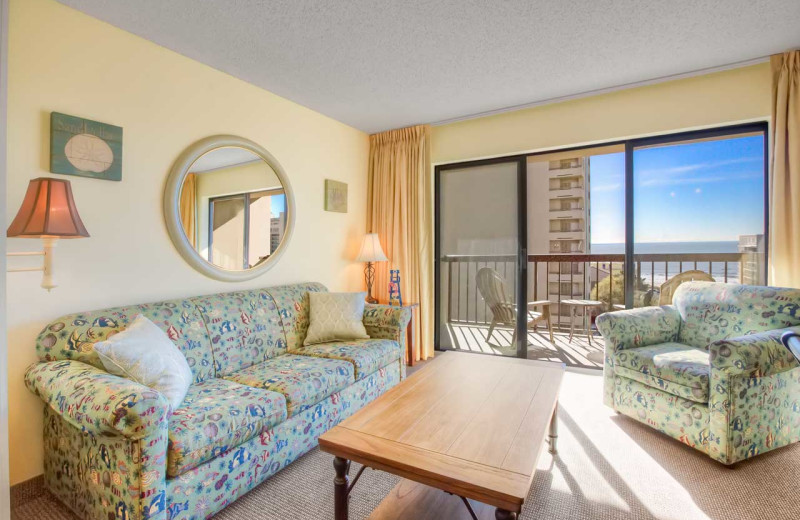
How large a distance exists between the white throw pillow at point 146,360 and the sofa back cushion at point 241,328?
445 mm

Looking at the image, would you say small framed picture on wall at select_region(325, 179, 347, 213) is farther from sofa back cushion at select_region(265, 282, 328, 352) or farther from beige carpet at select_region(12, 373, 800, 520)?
beige carpet at select_region(12, 373, 800, 520)

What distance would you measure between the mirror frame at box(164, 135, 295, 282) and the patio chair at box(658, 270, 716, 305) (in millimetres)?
3427

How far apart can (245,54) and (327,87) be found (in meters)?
0.69

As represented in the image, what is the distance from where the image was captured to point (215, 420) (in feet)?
5.21

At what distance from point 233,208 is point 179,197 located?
42 cm

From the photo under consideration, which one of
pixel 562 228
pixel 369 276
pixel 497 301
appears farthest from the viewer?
pixel 562 228

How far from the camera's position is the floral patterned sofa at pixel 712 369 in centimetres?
190

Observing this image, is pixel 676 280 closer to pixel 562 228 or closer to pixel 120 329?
pixel 562 228

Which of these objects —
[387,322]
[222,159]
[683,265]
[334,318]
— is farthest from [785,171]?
[222,159]

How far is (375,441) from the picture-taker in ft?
4.50

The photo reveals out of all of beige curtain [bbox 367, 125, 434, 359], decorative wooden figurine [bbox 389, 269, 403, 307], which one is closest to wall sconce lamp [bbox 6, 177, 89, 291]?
decorative wooden figurine [bbox 389, 269, 403, 307]

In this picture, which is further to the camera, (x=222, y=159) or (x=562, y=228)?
(x=562, y=228)

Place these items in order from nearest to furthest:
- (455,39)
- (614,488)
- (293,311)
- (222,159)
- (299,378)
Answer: (614,488), (299,378), (455,39), (222,159), (293,311)

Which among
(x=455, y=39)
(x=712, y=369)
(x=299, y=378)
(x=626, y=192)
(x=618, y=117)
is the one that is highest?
(x=455, y=39)
